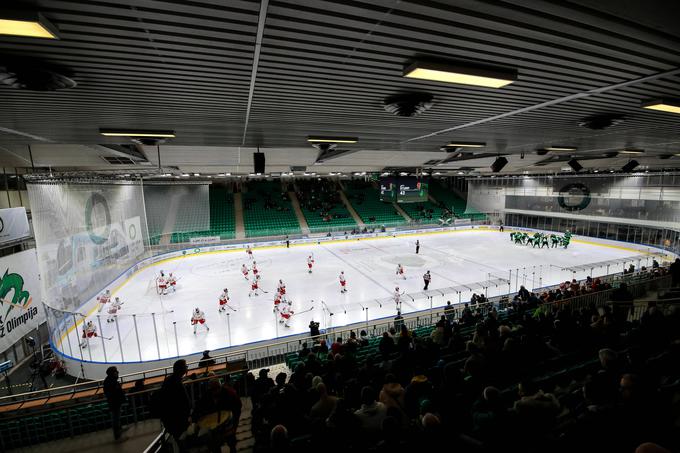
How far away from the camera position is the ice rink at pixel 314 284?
10.7 m

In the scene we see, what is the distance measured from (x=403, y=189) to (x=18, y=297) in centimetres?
1803

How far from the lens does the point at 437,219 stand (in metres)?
36.1

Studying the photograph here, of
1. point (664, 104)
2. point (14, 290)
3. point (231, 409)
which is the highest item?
point (664, 104)

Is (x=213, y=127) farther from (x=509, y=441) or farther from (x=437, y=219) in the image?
(x=437, y=219)

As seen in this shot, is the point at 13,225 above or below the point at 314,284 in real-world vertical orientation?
above

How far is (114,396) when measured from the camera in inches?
184

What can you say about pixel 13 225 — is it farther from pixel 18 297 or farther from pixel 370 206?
pixel 370 206

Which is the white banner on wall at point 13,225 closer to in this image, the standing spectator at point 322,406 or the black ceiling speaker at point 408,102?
the standing spectator at point 322,406

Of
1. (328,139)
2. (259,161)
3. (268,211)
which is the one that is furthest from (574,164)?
(268,211)

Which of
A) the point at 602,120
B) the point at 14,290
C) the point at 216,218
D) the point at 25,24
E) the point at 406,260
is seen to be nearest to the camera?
the point at 25,24

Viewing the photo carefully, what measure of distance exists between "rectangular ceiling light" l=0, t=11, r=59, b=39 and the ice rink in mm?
7849

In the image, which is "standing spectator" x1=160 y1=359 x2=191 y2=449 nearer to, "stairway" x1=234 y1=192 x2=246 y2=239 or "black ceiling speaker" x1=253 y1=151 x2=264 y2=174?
"black ceiling speaker" x1=253 y1=151 x2=264 y2=174

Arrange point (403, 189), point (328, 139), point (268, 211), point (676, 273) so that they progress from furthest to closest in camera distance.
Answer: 1. point (268, 211)
2. point (403, 189)
3. point (676, 273)
4. point (328, 139)

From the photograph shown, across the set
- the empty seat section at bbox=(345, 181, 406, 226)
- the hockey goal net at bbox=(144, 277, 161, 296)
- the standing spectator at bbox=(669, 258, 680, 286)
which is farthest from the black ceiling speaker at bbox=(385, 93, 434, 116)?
the empty seat section at bbox=(345, 181, 406, 226)
